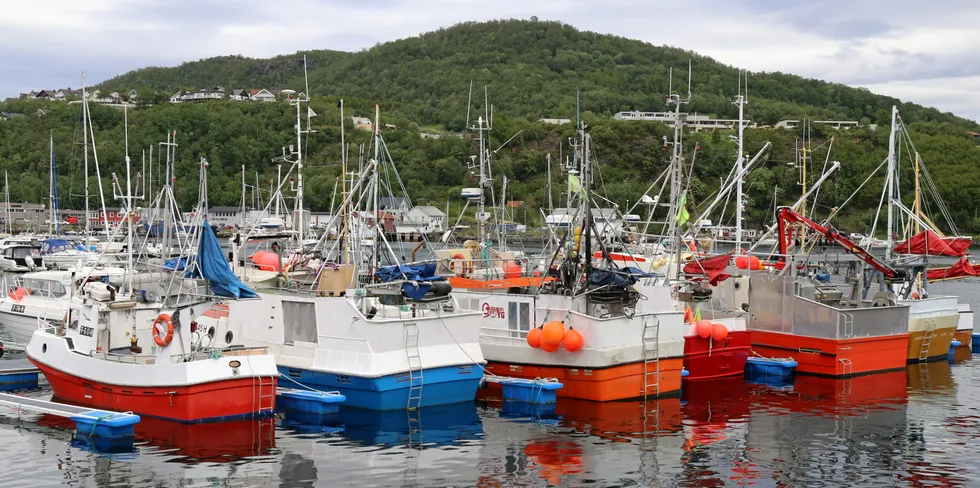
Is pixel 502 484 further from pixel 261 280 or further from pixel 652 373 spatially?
pixel 261 280

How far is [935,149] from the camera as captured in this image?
150 m

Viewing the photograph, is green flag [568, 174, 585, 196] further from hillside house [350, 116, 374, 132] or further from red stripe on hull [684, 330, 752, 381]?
hillside house [350, 116, 374, 132]

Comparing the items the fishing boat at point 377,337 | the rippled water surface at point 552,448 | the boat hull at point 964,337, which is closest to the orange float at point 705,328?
the rippled water surface at point 552,448

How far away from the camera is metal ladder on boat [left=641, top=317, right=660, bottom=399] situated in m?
28.0

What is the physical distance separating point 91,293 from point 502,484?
40.7ft

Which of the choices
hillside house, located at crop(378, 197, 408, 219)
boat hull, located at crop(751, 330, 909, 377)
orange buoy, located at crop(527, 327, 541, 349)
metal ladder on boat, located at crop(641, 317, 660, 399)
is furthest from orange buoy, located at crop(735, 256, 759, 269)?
hillside house, located at crop(378, 197, 408, 219)

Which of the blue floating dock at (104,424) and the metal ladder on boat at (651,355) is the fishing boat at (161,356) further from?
A: the metal ladder on boat at (651,355)

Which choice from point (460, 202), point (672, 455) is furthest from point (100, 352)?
point (460, 202)

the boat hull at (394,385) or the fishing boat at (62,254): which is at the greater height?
the fishing boat at (62,254)

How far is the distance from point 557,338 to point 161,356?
32.1 feet

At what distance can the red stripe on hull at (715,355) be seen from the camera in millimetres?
31672

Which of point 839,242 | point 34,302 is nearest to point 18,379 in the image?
point 34,302

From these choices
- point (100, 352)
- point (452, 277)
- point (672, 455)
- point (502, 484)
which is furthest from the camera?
point (452, 277)

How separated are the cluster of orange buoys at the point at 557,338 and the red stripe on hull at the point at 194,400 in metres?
7.08
